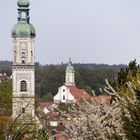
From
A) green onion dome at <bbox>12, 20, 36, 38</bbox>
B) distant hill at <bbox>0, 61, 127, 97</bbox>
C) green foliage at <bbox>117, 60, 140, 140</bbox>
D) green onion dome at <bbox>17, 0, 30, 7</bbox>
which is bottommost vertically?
green foliage at <bbox>117, 60, 140, 140</bbox>

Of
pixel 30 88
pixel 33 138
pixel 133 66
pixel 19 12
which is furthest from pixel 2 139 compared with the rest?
pixel 19 12

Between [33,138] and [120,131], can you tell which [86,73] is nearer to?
[33,138]

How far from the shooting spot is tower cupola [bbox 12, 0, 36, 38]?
204ft

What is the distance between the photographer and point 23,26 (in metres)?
62.8

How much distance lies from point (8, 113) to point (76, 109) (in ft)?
160

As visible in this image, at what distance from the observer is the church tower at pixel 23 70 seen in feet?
193

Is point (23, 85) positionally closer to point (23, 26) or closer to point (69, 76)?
point (23, 26)

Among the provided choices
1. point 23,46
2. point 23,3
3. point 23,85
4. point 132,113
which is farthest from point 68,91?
point 132,113

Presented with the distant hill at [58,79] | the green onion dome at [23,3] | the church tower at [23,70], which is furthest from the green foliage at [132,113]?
the distant hill at [58,79]

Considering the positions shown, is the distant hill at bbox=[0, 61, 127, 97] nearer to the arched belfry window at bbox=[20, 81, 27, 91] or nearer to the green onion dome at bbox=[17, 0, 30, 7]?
the green onion dome at bbox=[17, 0, 30, 7]

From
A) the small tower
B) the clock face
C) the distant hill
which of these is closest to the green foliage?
the clock face

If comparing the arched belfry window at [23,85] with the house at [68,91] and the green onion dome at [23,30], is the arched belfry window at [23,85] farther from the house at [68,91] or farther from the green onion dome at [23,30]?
the house at [68,91]

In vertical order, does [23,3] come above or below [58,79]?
below

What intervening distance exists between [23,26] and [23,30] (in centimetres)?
54
